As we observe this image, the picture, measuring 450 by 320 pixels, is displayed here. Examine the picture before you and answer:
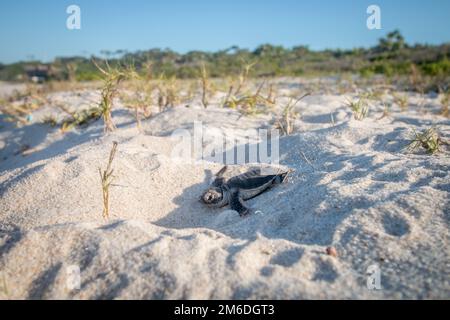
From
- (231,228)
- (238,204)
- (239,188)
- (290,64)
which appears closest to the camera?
(231,228)

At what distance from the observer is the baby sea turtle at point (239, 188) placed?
Answer: 1.98 meters

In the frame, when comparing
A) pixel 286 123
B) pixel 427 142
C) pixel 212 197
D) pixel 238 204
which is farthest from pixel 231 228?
pixel 286 123

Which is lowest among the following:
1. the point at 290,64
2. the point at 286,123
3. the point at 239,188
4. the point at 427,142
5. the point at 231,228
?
the point at 231,228

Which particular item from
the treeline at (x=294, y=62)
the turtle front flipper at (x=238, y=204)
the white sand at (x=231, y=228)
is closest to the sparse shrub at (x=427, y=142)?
the white sand at (x=231, y=228)

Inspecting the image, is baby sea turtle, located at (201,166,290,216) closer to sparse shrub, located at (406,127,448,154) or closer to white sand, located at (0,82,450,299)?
white sand, located at (0,82,450,299)

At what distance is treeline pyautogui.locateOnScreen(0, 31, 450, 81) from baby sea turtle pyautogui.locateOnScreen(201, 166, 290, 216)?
570cm

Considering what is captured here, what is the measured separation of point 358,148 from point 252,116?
4.22 ft

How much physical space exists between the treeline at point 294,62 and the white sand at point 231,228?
5.55 meters

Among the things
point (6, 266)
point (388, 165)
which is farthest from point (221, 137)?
point (6, 266)

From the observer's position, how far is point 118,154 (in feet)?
7.77

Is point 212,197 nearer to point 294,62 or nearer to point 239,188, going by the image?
point 239,188

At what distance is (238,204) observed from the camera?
1.91 m

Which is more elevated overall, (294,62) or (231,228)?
(294,62)

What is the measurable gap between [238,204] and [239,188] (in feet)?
0.53
